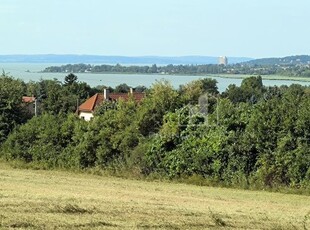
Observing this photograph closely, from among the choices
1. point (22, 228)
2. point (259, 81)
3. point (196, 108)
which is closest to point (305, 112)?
point (196, 108)

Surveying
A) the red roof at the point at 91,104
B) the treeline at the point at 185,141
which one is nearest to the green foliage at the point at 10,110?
the treeline at the point at 185,141

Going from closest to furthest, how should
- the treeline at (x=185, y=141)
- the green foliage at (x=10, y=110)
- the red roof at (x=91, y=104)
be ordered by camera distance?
1. the treeline at (x=185, y=141)
2. the green foliage at (x=10, y=110)
3. the red roof at (x=91, y=104)

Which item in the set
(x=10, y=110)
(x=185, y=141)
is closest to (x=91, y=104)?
(x=10, y=110)

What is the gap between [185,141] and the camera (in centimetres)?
3059

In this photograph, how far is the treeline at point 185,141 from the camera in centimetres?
2770

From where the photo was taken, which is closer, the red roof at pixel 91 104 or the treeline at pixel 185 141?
the treeline at pixel 185 141

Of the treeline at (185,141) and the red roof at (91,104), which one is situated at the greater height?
the treeline at (185,141)

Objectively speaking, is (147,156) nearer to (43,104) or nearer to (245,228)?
(245,228)

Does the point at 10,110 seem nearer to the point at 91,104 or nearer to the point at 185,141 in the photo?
the point at 185,141

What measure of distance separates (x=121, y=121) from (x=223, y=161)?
7.11 metres

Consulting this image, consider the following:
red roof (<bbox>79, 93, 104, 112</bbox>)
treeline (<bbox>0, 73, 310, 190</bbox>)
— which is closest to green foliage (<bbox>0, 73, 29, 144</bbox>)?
treeline (<bbox>0, 73, 310, 190</bbox>)

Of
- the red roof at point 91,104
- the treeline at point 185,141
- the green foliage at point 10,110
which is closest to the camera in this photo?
the treeline at point 185,141

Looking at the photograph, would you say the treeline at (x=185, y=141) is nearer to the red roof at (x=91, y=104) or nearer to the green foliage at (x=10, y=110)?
the green foliage at (x=10, y=110)

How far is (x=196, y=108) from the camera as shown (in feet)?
108
